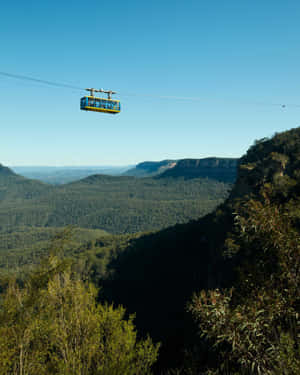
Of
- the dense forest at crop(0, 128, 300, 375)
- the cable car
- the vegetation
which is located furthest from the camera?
the cable car

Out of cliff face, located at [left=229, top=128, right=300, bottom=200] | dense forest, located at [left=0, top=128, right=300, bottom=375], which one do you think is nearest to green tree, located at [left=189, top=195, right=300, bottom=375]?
dense forest, located at [left=0, top=128, right=300, bottom=375]

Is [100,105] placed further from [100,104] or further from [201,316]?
[201,316]

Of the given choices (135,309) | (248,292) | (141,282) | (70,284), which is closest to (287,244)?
(248,292)

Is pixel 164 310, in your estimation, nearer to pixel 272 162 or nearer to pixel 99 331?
pixel 272 162

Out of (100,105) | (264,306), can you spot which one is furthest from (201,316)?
(100,105)

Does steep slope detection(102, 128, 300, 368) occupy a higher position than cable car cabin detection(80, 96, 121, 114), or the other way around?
cable car cabin detection(80, 96, 121, 114)

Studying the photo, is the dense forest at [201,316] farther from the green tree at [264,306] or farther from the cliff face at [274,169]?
the cliff face at [274,169]

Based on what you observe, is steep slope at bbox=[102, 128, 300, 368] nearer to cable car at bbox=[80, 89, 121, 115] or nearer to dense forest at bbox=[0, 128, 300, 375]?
dense forest at bbox=[0, 128, 300, 375]

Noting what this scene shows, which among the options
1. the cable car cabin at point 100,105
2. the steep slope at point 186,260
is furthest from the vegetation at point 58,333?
the steep slope at point 186,260
